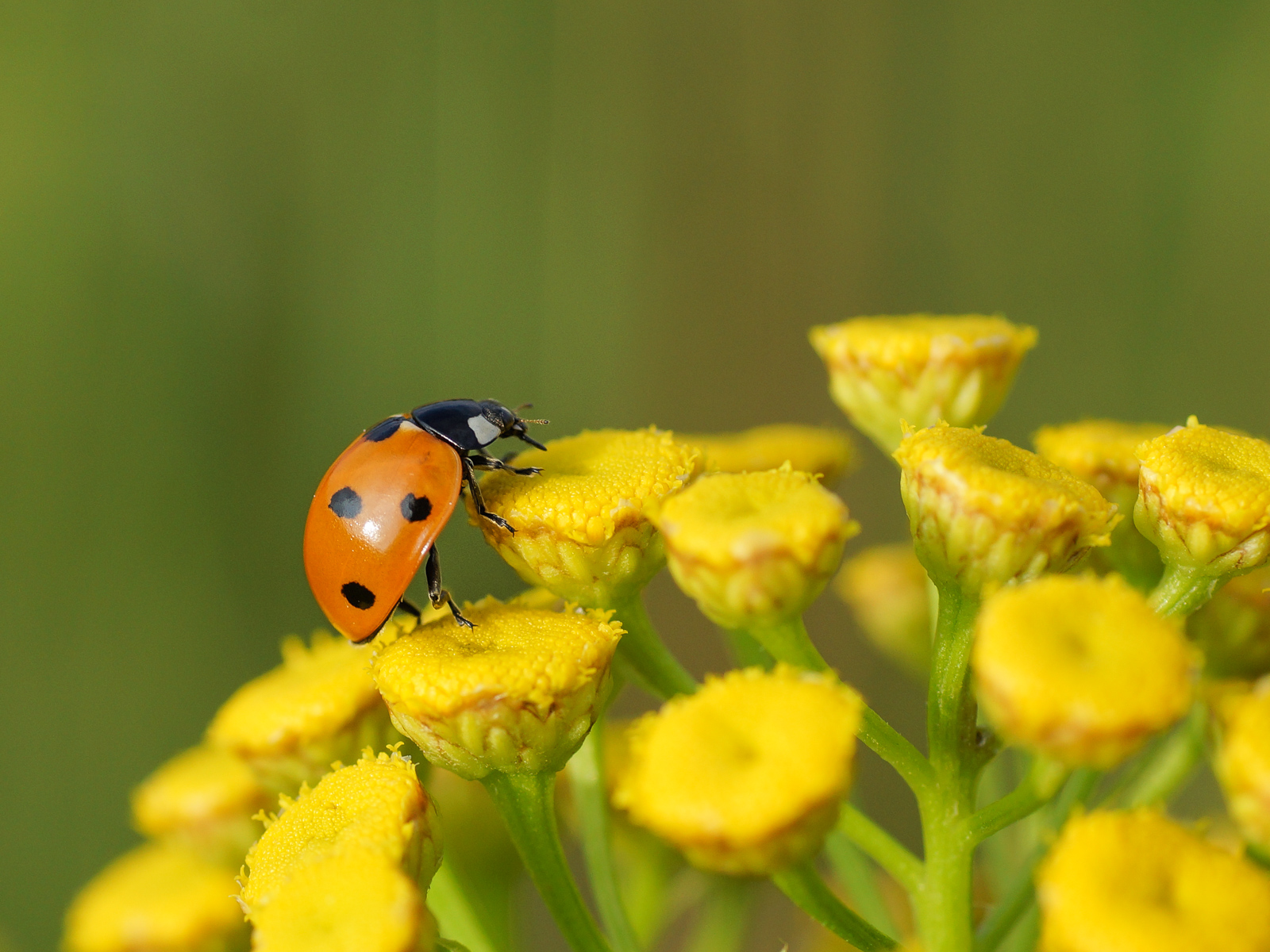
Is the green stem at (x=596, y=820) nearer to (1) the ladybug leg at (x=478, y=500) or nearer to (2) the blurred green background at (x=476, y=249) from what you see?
(1) the ladybug leg at (x=478, y=500)

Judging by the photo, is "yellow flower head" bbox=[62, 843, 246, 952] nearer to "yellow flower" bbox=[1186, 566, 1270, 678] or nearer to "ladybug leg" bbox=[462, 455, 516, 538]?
"ladybug leg" bbox=[462, 455, 516, 538]

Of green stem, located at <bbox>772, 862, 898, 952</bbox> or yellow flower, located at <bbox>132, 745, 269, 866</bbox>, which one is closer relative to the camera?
green stem, located at <bbox>772, 862, 898, 952</bbox>

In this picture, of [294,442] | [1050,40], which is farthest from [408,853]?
[1050,40]

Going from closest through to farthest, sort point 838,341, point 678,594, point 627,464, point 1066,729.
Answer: point 1066,729, point 627,464, point 838,341, point 678,594

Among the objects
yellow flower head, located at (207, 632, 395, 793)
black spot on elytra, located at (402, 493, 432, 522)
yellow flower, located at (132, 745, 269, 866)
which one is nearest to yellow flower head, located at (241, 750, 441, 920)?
yellow flower head, located at (207, 632, 395, 793)

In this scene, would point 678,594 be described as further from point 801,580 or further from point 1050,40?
point 801,580

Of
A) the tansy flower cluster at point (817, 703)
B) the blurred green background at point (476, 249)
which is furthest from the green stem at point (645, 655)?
the blurred green background at point (476, 249)
